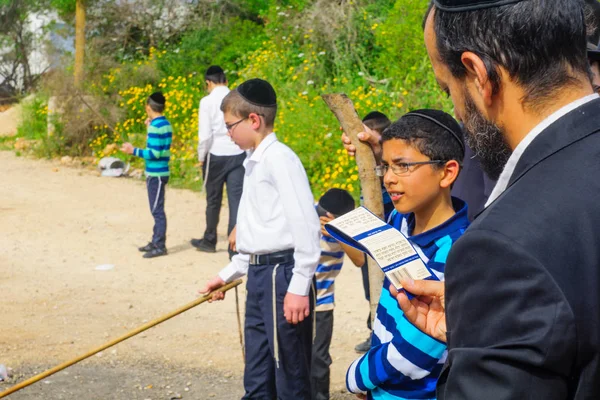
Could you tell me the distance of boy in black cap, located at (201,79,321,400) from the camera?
12.8 ft

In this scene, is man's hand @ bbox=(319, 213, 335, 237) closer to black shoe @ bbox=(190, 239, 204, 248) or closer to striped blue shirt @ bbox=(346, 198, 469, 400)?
striped blue shirt @ bbox=(346, 198, 469, 400)

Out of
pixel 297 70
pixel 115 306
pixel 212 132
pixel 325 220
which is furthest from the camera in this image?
pixel 297 70

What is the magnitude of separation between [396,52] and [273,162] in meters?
8.78

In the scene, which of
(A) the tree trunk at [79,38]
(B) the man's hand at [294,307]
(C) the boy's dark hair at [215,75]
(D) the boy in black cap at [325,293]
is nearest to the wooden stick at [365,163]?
(B) the man's hand at [294,307]

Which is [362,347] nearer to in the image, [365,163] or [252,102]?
[252,102]

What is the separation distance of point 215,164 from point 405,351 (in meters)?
6.43

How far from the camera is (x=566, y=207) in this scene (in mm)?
1241

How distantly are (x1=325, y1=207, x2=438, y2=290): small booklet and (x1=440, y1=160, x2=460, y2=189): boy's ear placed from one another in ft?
1.91

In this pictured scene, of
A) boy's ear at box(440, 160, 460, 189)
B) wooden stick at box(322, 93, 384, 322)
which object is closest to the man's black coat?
boy's ear at box(440, 160, 460, 189)

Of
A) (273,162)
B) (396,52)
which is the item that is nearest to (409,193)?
(273,162)

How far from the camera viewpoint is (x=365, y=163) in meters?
3.16

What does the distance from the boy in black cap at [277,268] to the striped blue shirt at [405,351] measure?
1.14 meters

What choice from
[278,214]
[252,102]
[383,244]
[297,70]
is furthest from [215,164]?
[383,244]

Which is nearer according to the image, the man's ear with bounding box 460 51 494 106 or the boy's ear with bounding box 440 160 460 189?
the man's ear with bounding box 460 51 494 106
